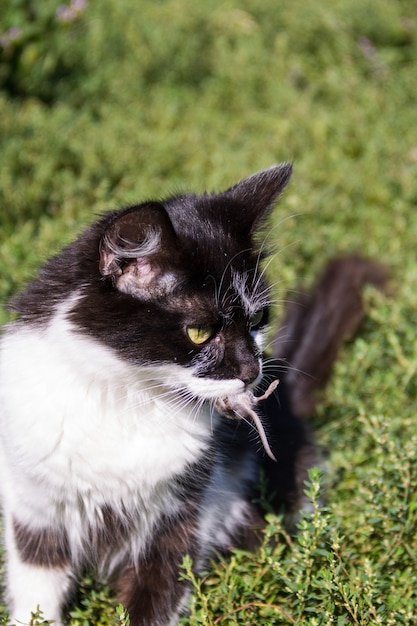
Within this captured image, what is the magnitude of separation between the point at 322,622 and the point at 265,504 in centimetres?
45

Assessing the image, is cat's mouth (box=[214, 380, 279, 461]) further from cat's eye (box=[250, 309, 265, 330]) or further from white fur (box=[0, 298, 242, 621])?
cat's eye (box=[250, 309, 265, 330])

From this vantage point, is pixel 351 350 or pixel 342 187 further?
pixel 342 187

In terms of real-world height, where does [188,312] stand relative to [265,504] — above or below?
above

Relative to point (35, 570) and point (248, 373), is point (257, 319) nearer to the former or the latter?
point (248, 373)

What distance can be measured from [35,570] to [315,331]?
137 centimetres

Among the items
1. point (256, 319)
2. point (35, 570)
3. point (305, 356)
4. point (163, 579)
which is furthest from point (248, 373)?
point (305, 356)

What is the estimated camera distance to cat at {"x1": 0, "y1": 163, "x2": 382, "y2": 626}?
182 cm

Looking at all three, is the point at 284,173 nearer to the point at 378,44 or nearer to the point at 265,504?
the point at 265,504

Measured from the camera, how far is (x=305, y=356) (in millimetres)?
2986

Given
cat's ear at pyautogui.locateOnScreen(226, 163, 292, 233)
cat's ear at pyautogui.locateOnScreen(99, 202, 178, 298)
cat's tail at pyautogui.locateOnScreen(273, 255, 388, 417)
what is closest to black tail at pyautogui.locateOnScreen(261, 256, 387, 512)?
cat's tail at pyautogui.locateOnScreen(273, 255, 388, 417)

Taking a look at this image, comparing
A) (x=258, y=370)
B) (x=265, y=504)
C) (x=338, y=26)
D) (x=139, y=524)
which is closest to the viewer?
(x=258, y=370)

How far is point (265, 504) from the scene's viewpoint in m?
2.33

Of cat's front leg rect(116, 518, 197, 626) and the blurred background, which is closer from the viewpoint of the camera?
cat's front leg rect(116, 518, 197, 626)

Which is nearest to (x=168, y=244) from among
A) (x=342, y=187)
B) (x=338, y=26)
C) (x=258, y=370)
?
(x=258, y=370)
